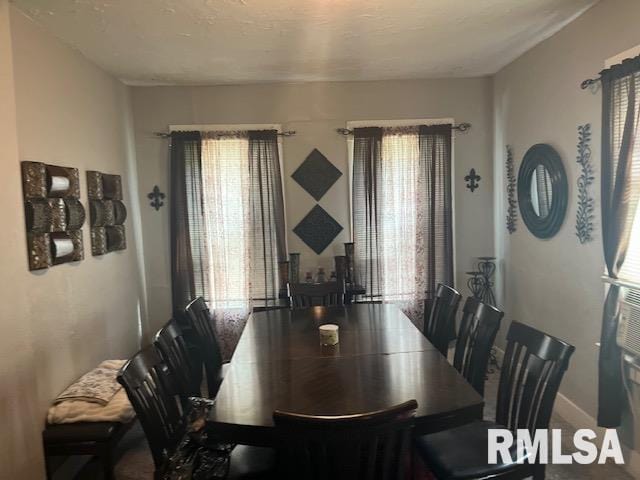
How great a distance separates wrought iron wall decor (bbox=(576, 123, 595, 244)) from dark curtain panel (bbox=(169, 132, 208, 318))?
2.96m

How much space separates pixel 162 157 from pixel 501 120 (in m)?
3.08

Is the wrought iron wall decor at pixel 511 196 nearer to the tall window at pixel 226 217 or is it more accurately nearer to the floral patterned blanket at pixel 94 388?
the tall window at pixel 226 217

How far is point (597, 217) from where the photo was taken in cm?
269

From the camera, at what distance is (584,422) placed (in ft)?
9.55

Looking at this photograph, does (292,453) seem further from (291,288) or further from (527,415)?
(291,288)

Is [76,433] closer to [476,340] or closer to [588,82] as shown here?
[476,340]

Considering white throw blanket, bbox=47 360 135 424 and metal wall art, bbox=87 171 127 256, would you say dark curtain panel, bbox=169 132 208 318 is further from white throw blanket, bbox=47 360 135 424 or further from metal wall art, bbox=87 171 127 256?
white throw blanket, bbox=47 360 135 424

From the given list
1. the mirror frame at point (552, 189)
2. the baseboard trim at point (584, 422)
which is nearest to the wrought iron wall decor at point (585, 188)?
the mirror frame at point (552, 189)

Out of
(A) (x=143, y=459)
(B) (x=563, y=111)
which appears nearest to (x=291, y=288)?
(A) (x=143, y=459)

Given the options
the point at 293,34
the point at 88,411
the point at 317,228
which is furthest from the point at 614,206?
the point at 88,411

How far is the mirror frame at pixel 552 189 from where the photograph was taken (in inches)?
120

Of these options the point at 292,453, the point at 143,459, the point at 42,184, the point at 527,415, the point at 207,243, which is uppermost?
the point at 42,184

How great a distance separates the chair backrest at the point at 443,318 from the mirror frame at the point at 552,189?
0.95 meters

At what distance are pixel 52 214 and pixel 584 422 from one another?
11.5ft
